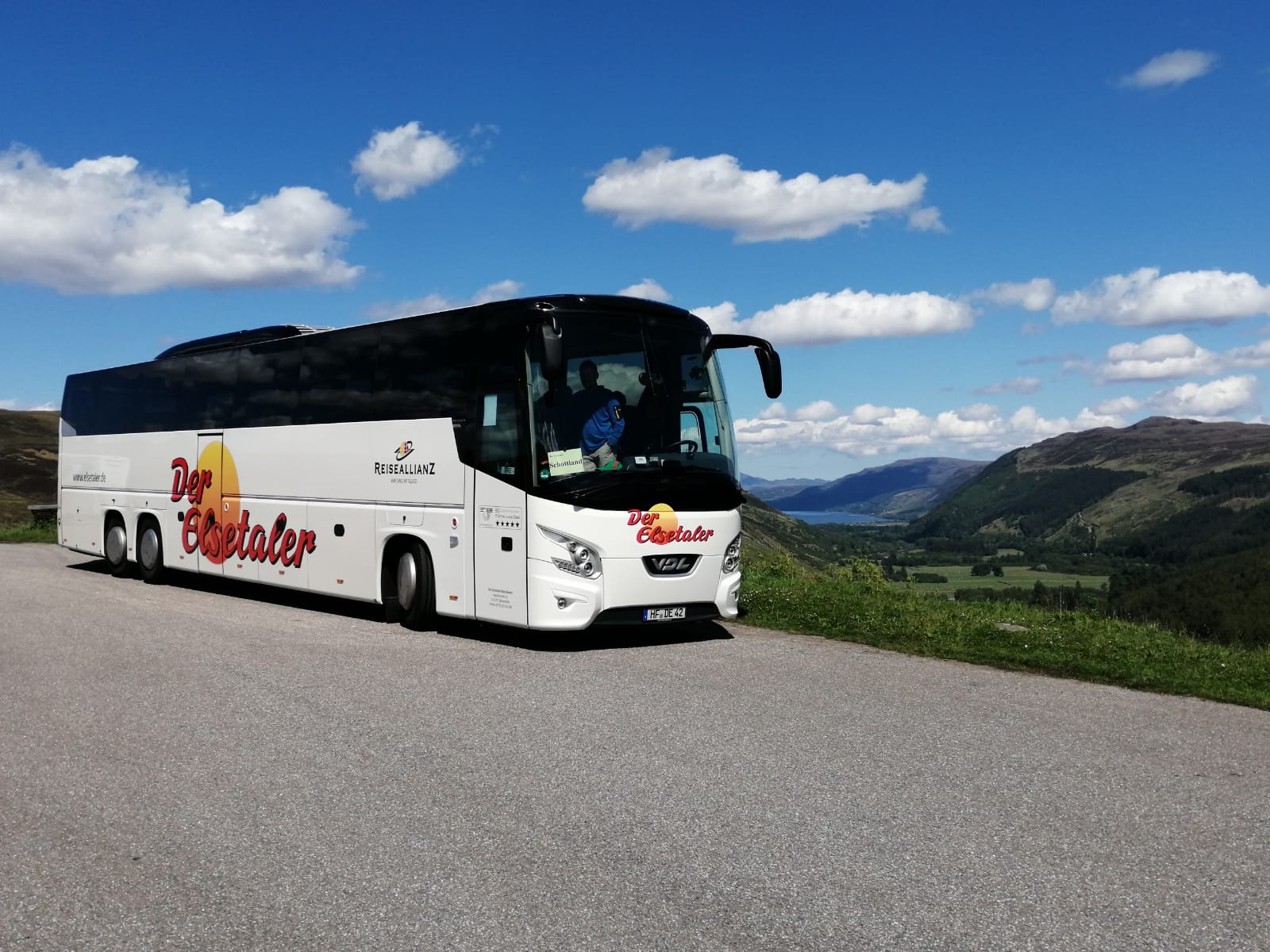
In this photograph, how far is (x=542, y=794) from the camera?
20.2 feet

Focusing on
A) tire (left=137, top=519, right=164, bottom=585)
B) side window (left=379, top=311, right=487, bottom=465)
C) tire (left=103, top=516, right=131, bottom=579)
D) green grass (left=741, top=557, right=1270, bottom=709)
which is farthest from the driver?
tire (left=103, top=516, right=131, bottom=579)

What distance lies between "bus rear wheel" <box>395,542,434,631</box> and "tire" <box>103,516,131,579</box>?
9.07 metres

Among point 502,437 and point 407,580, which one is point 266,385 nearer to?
point 407,580

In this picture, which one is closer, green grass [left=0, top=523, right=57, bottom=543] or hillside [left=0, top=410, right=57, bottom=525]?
green grass [left=0, top=523, right=57, bottom=543]

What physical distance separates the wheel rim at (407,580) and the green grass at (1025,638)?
4.03 m

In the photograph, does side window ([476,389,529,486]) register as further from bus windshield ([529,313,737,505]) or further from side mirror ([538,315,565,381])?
side mirror ([538,315,565,381])

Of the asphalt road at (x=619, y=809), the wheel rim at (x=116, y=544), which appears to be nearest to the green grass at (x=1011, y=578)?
the wheel rim at (x=116, y=544)

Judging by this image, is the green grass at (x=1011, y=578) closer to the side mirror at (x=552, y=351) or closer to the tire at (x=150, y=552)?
the tire at (x=150, y=552)

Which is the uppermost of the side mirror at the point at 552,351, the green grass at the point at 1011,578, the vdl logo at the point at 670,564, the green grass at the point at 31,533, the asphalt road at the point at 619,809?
the side mirror at the point at 552,351

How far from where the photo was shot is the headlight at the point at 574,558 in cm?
1148

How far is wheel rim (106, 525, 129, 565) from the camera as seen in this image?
20359mm

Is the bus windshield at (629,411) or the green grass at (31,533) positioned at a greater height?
the bus windshield at (629,411)

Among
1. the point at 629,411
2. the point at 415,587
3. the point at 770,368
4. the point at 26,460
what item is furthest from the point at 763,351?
the point at 26,460

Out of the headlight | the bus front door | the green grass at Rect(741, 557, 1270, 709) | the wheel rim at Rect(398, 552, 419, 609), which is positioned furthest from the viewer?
the wheel rim at Rect(398, 552, 419, 609)
